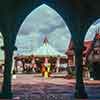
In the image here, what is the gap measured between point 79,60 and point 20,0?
119 inches

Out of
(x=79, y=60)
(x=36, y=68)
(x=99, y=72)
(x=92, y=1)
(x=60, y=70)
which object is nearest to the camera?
(x=92, y=1)

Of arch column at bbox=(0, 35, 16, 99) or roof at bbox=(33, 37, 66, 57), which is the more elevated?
roof at bbox=(33, 37, 66, 57)

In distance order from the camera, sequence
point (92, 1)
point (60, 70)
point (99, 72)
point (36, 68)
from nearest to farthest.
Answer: point (92, 1), point (99, 72), point (36, 68), point (60, 70)

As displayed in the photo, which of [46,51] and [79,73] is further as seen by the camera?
[46,51]

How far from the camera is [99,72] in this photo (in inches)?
1500

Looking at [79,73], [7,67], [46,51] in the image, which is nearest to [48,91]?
[79,73]

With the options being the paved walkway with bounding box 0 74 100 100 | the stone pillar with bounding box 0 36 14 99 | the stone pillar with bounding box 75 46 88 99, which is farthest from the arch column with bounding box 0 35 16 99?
the stone pillar with bounding box 75 46 88 99

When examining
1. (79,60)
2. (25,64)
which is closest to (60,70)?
(25,64)

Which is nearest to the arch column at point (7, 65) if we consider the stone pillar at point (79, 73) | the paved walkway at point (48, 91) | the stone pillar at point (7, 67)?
the stone pillar at point (7, 67)

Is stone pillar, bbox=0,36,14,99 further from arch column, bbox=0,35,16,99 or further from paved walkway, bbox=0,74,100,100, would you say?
paved walkway, bbox=0,74,100,100

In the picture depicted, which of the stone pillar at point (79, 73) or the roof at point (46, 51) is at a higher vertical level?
the roof at point (46, 51)

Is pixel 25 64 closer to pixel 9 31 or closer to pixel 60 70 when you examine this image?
pixel 60 70

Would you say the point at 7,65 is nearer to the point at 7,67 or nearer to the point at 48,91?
the point at 7,67

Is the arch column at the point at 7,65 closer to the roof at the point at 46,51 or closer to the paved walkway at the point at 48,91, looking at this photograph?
the paved walkway at the point at 48,91
